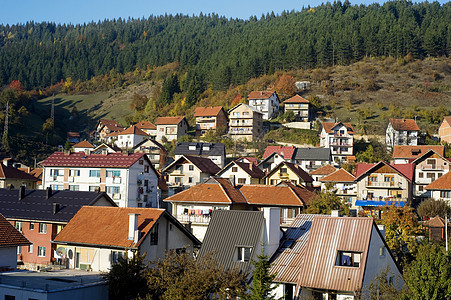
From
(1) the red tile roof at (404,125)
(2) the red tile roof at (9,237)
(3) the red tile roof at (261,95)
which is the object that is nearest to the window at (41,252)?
(2) the red tile roof at (9,237)

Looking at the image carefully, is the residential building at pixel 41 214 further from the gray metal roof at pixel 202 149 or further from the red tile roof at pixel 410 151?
the red tile roof at pixel 410 151

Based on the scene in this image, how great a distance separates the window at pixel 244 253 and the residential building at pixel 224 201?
2030 cm

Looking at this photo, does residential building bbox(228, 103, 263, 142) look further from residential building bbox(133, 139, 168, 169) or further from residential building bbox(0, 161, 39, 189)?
residential building bbox(0, 161, 39, 189)

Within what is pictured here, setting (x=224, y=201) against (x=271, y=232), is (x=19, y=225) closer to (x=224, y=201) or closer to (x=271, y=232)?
(x=224, y=201)

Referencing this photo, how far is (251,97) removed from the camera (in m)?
131

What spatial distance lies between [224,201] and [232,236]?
67.8 ft

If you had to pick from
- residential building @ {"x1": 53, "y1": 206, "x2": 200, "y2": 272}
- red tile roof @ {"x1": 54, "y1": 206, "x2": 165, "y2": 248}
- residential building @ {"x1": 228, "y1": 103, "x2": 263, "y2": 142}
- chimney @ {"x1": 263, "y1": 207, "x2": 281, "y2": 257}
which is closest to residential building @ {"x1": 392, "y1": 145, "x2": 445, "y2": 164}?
residential building @ {"x1": 228, "y1": 103, "x2": 263, "y2": 142}

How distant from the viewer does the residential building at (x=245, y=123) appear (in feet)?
388

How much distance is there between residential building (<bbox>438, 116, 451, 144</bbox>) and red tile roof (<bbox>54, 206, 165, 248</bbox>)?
8599 centimetres

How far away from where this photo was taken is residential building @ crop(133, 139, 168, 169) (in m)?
107

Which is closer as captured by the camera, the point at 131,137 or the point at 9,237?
the point at 9,237

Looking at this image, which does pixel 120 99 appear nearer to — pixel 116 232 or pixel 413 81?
pixel 413 81

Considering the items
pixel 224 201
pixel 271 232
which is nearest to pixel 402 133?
pixel 224 201

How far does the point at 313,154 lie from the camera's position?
96688 mm
